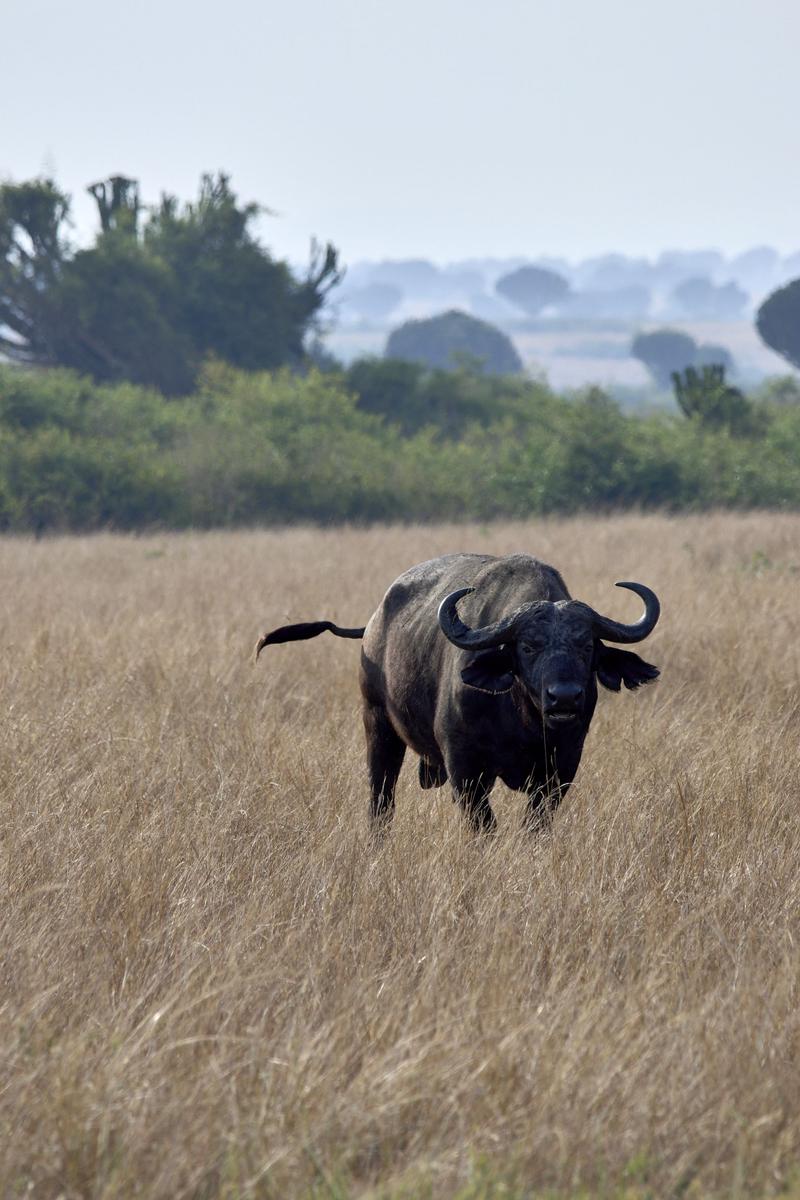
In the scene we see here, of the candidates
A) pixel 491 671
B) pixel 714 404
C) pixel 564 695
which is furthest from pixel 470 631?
pixel 714 404

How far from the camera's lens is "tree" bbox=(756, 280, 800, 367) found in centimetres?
8250

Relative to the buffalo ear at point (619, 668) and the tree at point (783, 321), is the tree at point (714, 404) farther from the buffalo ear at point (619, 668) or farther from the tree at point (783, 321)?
the tree at point (783, 321)

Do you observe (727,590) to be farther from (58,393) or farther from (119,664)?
(58,393)

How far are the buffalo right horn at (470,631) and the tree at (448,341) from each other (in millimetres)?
120396

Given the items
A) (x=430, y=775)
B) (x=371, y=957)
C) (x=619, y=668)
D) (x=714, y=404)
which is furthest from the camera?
(x=714, y=404)

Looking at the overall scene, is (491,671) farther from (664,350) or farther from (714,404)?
(664,350)

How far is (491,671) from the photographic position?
5.09 metres

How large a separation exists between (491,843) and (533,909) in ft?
1.93

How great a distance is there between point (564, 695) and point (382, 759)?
5.64 ft

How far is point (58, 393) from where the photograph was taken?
31.2 metres

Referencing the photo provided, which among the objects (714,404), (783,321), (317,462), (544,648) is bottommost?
(317,462)

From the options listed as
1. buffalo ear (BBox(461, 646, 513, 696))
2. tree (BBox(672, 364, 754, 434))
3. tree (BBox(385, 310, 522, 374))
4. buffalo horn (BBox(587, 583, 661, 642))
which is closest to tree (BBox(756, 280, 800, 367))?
tree (BBox(385, 310, 522, 374))

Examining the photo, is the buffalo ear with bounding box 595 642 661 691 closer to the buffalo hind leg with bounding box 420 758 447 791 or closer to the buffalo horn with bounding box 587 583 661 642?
the buffalo horn with bounding box 587 583 661 642

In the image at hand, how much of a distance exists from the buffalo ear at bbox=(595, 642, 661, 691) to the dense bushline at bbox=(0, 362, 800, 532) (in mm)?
20484
